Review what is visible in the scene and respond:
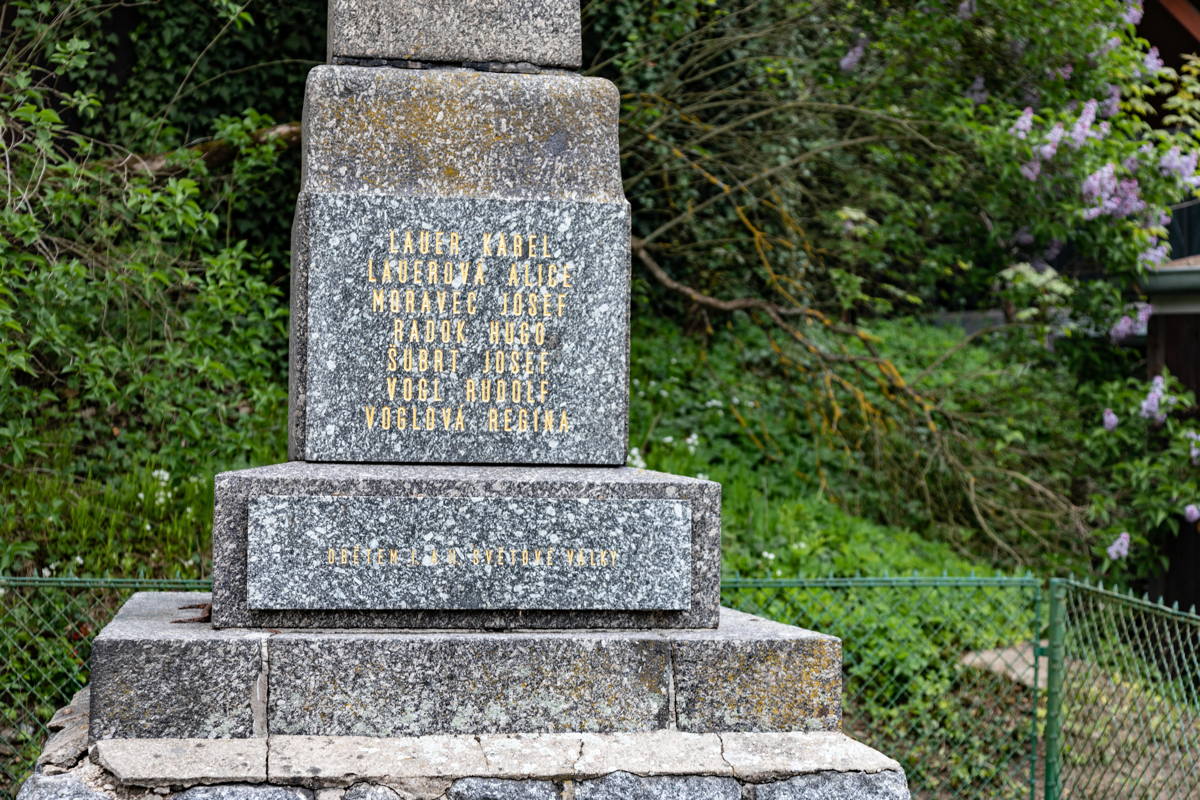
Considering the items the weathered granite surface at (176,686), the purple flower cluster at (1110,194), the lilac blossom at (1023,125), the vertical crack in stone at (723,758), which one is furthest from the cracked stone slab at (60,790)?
the purple flower cluster at (1110,194)

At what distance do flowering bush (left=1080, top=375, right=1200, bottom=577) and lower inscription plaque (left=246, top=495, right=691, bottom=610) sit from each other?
17.4 feet

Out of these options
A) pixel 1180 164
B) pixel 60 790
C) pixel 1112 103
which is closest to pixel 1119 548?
pixel 1180 164

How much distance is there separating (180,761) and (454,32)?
2.15 metres

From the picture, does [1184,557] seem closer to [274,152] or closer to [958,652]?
[958,652]

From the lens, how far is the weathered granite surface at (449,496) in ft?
11.3

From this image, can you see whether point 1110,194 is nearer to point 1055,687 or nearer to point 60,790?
point 1055,687

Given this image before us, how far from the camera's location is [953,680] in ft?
21.5

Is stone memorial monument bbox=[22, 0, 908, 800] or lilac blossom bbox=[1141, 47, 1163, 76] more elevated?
lilac blossom bbox=[1141, 47, 1163, 76]

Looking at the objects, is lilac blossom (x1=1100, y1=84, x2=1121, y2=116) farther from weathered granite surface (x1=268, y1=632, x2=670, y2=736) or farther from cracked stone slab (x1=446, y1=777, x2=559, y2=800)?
cracked stone slab (x1=446, y1=777, x2=559, y2=800)

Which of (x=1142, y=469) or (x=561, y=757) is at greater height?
(x=1142, y=469)

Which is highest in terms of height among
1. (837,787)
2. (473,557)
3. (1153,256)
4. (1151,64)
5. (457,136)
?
(1151,64)

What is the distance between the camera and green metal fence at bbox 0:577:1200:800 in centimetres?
555

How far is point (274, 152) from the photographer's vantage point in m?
7.50

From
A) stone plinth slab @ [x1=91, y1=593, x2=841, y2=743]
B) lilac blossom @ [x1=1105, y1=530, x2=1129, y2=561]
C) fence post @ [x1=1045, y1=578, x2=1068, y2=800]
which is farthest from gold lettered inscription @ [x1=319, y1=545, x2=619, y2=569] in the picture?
lilac blossom @ [x1=1105, y1=530, x2=1129, y2=561]
